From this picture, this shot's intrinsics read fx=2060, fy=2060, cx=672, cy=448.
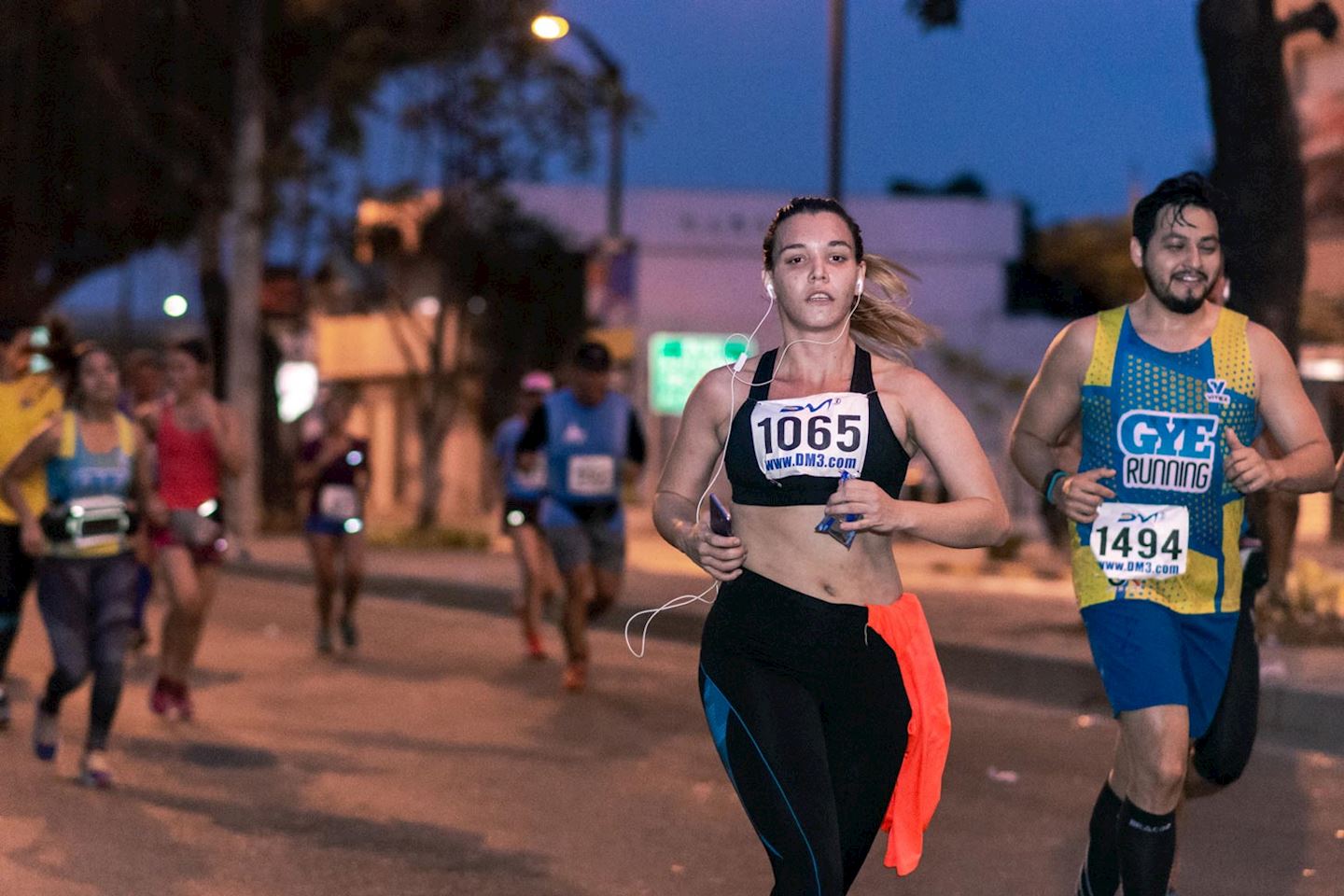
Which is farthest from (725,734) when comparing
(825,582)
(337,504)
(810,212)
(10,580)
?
(337,504)

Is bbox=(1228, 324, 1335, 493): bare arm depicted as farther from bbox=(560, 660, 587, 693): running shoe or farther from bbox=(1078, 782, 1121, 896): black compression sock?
bbox=(560, 660, 587, 693): running shoe

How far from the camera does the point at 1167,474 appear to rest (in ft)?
17.6

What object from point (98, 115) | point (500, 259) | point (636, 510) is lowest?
point (636, 510)

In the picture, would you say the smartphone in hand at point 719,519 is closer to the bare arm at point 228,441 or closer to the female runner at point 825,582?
the female runner at point 825,582

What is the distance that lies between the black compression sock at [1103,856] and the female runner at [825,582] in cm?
106

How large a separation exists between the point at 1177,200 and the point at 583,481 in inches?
265

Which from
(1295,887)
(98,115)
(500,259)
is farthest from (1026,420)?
(98,115)

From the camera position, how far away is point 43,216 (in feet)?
129

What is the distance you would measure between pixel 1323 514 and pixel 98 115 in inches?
885

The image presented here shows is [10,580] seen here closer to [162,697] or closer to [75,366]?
[162,697]

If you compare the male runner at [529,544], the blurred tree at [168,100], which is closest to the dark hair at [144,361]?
the male runner at [529,544]

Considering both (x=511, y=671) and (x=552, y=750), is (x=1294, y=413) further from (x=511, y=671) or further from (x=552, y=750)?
(x=511, y=671)

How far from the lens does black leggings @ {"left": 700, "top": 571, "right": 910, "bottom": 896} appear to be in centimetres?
429

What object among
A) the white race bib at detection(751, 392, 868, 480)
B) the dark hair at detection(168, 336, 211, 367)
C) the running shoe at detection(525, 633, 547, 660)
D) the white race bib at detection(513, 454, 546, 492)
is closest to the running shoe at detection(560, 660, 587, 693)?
the running shoe at detection(525, 633, 547, 660)
